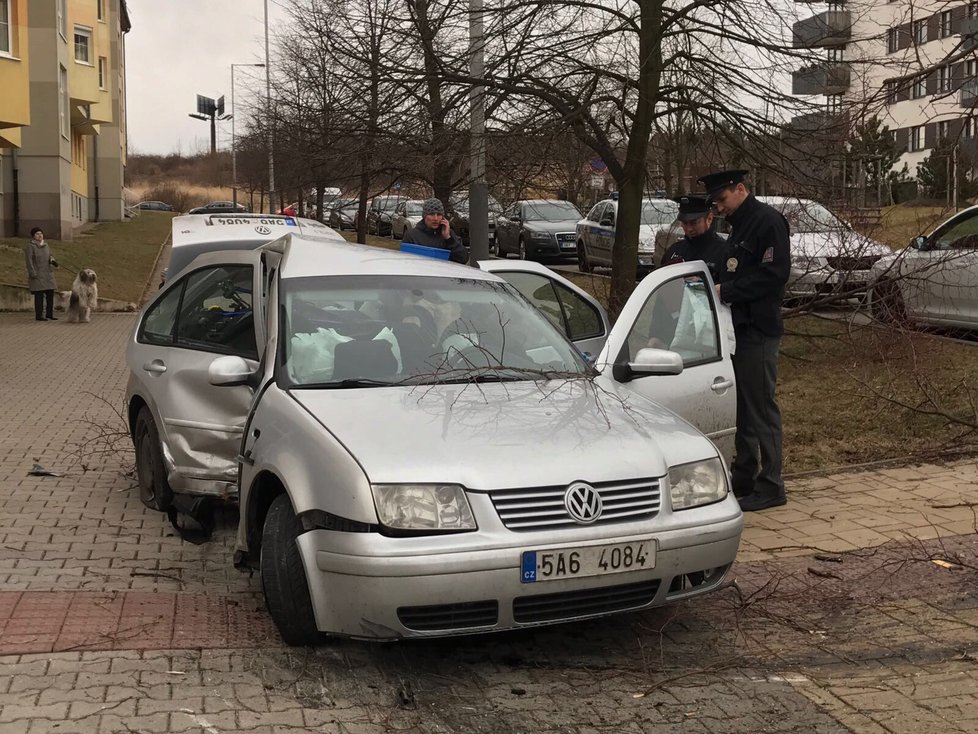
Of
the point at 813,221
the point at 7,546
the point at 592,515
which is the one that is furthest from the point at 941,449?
the point at 7,546

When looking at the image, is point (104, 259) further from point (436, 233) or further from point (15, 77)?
point (436, 233)

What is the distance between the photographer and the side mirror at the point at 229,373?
18.6 feet

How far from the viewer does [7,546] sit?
255 inches

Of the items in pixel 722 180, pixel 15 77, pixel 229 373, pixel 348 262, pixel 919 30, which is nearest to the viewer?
pixel 229 373

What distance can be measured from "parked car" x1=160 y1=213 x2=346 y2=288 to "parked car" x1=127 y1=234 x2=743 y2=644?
331cm

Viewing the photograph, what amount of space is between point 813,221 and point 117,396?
750 centimetres

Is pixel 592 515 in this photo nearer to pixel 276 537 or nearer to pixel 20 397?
pixel 276 537

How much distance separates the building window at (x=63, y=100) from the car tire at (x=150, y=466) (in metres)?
32.1

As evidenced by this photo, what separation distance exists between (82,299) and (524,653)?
19.2 m

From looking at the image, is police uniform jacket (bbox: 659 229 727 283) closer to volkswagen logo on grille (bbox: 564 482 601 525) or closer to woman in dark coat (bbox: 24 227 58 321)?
volkswagen logo on grille (bbox: 564 482 601 525)

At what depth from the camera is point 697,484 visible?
16.0ft

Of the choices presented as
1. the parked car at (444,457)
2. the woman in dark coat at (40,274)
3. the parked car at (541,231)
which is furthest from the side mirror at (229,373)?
the parked car at (541,231)

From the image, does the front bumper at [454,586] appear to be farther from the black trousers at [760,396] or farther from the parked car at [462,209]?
the parked car at [462,209]

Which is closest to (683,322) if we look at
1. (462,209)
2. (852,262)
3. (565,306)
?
(565,306)
